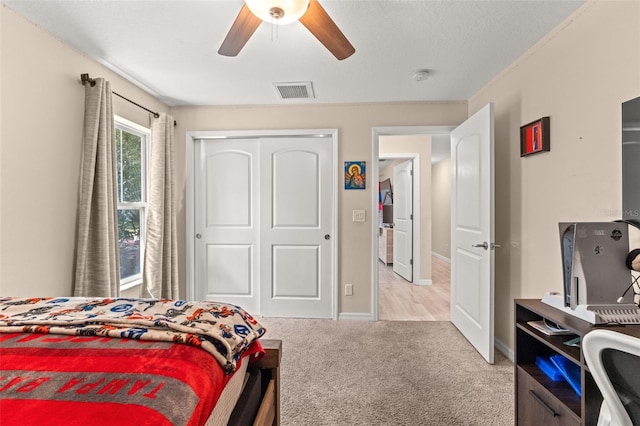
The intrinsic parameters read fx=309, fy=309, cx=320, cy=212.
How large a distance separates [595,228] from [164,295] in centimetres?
327

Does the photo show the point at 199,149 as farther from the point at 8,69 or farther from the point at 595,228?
the point at 595,228

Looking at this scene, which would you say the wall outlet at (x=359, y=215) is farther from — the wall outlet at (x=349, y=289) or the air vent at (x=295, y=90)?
the air vent at (x=295, y=90)

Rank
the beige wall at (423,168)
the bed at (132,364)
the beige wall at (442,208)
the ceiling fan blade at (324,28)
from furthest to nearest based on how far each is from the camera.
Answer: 1. the beige wall at (442,208)
2. the beige wall at (423,168)
3. the ceiling fan blade at (324,28)
4. the bed at (132,364)

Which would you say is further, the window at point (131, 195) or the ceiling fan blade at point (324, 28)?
the window at point (131, 195)

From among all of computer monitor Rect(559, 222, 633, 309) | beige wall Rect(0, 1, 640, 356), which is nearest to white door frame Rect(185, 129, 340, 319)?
beige wall Rect(0, 1, 640, 356)

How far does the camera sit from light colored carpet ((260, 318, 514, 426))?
179 centimetres

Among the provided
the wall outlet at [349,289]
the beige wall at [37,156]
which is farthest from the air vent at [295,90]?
the wall outlet at [349,289]

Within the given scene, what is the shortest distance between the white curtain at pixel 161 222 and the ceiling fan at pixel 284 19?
171 centimetres

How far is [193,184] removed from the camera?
136 inches

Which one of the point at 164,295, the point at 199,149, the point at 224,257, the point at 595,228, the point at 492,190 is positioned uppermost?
the point at 199,149

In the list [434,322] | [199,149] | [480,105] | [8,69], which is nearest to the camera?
[8,69]

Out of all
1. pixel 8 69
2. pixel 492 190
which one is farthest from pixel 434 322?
pixel 8 69

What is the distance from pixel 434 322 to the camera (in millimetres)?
3262

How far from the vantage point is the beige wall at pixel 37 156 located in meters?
1.77
